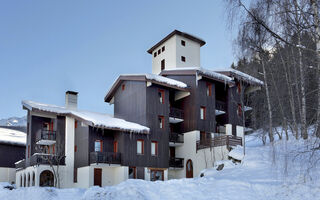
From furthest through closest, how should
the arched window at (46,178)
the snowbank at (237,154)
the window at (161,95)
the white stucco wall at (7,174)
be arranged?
1. the white stucco wall at (7,174)
2. the window at (161,95)
3. the arched window at (46,178)
4. the snowbank at (237,154)

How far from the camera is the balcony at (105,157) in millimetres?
26570

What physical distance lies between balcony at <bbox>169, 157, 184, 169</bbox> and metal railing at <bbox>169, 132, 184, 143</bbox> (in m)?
1.50

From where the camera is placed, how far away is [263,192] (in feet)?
55.4

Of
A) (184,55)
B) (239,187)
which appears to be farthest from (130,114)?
(239,187)

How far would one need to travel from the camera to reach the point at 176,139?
31.3 metres

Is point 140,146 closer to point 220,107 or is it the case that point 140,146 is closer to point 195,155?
point 195,155

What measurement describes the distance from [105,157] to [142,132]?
133 inches

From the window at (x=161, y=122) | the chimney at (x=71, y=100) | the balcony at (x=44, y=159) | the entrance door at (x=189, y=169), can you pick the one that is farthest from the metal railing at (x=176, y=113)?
the balcony at (x=44, y=159)

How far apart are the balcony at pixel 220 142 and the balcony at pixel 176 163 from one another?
209 centimetres

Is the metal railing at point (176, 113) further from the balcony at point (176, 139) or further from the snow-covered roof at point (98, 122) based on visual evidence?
the snow-covered roof at point (98, 122)

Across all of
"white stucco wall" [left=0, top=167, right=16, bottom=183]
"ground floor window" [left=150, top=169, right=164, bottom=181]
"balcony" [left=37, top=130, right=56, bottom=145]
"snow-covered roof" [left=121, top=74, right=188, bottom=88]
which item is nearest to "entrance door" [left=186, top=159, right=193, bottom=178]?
"ground floor window" [left=150, top=169, right=164, bottom=181]

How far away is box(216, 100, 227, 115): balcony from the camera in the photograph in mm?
33494

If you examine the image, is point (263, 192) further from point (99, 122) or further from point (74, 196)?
point (99, 122)

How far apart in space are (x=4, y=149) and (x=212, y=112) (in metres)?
20.7
